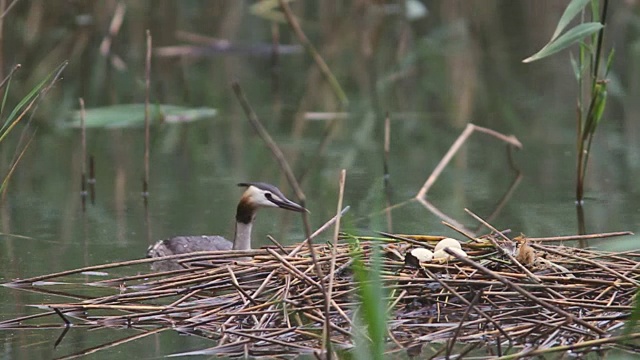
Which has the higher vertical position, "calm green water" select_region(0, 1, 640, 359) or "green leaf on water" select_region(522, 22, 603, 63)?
"green leaf on water" select_region(522, 22, 603, 63)

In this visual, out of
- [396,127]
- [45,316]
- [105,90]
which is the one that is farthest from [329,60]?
[45,316]

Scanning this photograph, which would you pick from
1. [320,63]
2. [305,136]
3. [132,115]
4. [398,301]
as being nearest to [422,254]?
[398,301]

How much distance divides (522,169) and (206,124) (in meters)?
3.07

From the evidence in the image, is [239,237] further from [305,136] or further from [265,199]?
[305,136]

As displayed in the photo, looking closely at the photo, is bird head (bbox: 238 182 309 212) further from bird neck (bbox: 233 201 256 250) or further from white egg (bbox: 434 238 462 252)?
white egg (bbox: 434 238 462 252)

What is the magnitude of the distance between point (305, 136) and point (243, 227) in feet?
11.8

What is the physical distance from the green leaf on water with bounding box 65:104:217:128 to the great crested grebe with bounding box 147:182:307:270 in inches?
134

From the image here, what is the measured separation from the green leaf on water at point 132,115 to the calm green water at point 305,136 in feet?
0.40

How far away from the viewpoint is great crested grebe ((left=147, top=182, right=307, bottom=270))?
6.12m

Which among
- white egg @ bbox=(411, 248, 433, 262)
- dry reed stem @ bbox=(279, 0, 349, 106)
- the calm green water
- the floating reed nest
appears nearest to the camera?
the floating reed nest

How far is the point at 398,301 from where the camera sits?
4.79 meters

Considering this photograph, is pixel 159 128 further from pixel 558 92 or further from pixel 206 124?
pixel 558 92

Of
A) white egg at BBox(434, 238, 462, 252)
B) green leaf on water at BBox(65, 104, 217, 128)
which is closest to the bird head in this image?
white egg at BBox(434, 238, 462, 252)

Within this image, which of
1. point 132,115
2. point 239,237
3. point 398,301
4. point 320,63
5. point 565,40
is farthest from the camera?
point 320,63
